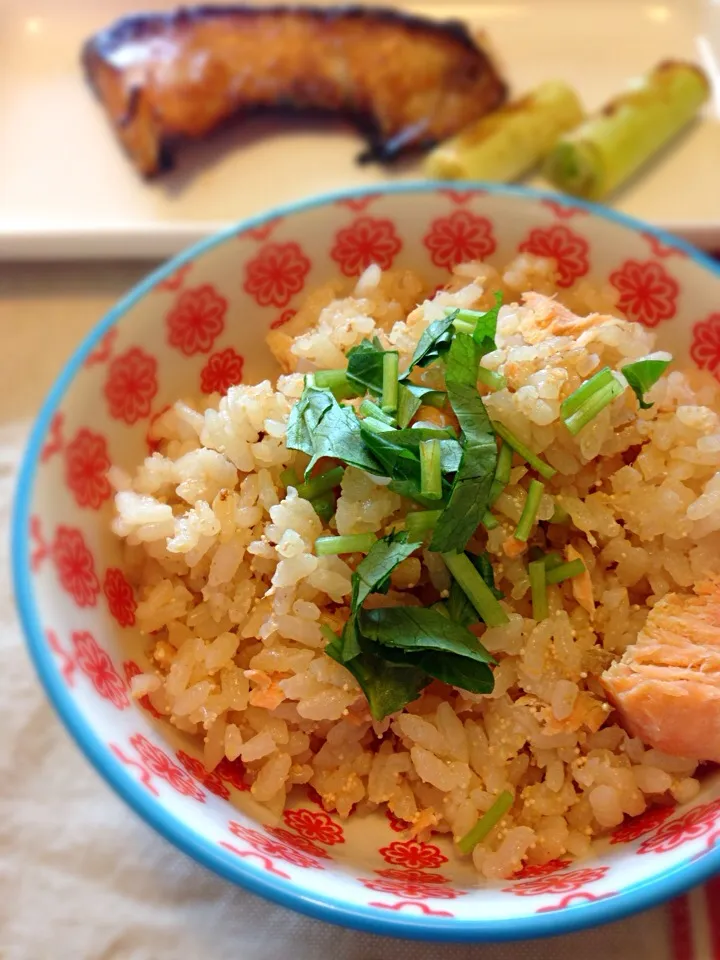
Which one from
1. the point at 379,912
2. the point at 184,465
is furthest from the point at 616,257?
the point at 379,912

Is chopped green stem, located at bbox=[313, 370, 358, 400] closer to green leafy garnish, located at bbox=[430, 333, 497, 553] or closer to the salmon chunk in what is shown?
green leafy garnish, located at bbox=[430, 333, 497, 553]

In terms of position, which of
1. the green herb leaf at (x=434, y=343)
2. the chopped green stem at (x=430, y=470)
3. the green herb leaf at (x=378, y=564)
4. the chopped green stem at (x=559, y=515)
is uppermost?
the green herb leaf at (x=434, y=343)

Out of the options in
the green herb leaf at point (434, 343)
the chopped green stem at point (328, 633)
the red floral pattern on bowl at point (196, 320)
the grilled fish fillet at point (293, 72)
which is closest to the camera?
the chopped green stem at point (328, 633)

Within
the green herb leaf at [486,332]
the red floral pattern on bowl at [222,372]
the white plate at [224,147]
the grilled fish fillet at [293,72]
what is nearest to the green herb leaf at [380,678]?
the green herb leaf at [486,332]

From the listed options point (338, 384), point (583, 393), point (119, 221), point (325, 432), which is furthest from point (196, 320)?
point (119, 221)

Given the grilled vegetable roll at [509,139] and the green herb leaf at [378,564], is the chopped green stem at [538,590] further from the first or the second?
the grilled vegetable roll at [509,139]

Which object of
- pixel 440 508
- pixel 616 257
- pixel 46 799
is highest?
pixel 616 257

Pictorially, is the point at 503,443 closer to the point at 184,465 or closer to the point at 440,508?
the point at 440,508
